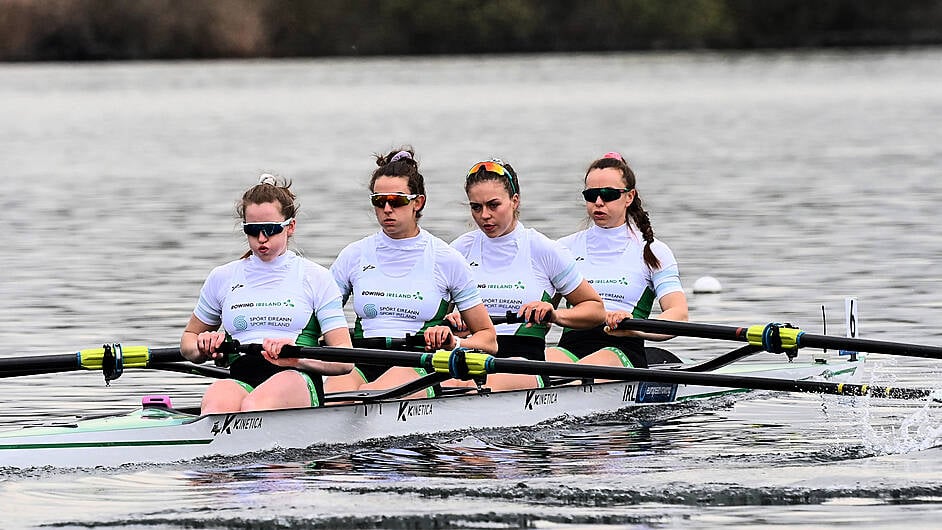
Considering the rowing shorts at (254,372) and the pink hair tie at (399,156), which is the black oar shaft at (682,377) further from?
the pink hair tie at (399,156)

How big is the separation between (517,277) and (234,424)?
208cm

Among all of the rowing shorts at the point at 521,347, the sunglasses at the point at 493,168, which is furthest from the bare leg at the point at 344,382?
the sunglasses at the point at 493,168

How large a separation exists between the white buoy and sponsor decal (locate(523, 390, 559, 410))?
17.6 feet

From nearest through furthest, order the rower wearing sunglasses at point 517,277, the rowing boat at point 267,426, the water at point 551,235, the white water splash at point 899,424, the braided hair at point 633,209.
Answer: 1. the water at point 551,235
2. the rowing boat at point 267,426
3. the white water splash at point 899,424
4. the rower wearing sunglasses at point 517,277
5. the braided hair at point 633,209

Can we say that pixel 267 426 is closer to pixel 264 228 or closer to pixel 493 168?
pixel 264 228

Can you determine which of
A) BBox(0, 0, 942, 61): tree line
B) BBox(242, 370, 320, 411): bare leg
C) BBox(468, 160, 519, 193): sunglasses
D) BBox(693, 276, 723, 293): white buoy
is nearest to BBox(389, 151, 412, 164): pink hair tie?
BBox(468, 160, 519, 193): sunglasses

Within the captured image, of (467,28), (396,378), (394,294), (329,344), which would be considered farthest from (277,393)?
(467,28)

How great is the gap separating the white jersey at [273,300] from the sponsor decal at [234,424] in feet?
1.24

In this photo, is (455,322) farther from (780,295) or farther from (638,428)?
(780,295)

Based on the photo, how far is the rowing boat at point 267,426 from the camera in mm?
8297

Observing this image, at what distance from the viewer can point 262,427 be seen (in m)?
8.61

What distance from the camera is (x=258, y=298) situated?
344 inches

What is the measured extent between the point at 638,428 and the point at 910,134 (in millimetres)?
26775

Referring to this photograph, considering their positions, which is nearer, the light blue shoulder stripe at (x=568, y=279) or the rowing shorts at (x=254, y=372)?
the rowing shorts at (x=254, y=372)
